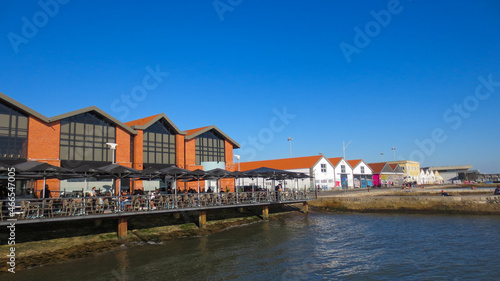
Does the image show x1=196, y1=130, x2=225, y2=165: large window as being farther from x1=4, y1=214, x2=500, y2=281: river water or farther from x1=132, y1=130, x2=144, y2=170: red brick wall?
x1=4, y1=214, x2=500, y2=281: river water

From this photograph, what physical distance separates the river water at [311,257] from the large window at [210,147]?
Answer: 42.4 feet

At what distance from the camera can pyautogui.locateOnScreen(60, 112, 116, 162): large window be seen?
2672 cm

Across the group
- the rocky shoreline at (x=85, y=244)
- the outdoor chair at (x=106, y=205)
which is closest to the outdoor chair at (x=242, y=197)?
Result: the rocky shoreline at (x=85, y=244)

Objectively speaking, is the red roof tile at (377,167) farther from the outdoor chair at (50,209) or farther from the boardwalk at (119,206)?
the outdoor chair at (50,209)

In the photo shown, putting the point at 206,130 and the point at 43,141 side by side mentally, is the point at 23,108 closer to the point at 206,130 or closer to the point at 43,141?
the point at 43,141

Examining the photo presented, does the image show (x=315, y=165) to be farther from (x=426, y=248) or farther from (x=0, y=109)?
(x=0, y=109)

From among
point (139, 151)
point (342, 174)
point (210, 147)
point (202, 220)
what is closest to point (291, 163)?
point (342, 174)

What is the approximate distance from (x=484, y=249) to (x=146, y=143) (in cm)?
2709

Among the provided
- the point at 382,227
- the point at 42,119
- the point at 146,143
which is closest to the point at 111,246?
the point at 42,119

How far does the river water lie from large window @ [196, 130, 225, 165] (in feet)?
42.4

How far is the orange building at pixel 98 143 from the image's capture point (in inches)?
946

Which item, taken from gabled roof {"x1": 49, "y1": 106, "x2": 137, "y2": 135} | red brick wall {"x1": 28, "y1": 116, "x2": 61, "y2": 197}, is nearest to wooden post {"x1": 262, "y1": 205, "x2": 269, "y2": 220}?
gabled roof {"x1": 49, "y1": 106, "x2": 137, "y2": 135}

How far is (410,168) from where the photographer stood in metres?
90.8

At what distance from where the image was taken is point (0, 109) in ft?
77.1
